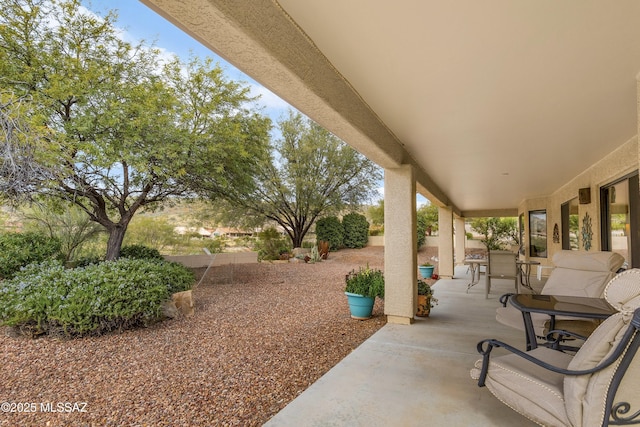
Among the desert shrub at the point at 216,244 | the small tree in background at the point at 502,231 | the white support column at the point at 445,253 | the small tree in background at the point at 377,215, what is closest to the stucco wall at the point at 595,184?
the white support column at the point at 445,253

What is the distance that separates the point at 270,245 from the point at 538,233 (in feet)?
30.6

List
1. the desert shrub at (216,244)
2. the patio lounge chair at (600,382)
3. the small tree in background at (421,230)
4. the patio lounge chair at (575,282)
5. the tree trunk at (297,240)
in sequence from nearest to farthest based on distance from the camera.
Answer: the patio lounge chair at (600,382), the patio lounge chair at (575,282), the desert shrub at (216,244), the tree trunk at (297,240), the small tree in background at (421,230)

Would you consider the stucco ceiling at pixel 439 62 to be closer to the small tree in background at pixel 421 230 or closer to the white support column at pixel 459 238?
the white support column at pixel 459 238

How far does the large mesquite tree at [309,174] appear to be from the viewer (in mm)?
14141

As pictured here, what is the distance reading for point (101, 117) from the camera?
18.7ft

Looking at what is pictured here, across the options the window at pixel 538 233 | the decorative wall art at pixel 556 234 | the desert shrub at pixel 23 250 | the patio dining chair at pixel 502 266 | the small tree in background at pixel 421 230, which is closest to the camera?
the desert shrub at pixel 23 250

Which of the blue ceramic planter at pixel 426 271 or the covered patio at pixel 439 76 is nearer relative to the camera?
the covered patio at pixel 439 76

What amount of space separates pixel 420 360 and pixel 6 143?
212 inches

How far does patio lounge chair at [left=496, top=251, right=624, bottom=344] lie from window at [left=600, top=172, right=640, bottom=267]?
1.16m

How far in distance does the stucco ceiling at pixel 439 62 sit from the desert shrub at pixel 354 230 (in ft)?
42.5

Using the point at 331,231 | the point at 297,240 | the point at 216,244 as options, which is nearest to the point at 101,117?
the point at 216,244

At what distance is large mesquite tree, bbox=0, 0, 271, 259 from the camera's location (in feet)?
16.8

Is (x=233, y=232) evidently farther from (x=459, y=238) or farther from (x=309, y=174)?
(x=459, y=238)

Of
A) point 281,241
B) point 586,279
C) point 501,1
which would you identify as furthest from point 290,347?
point 281,241
